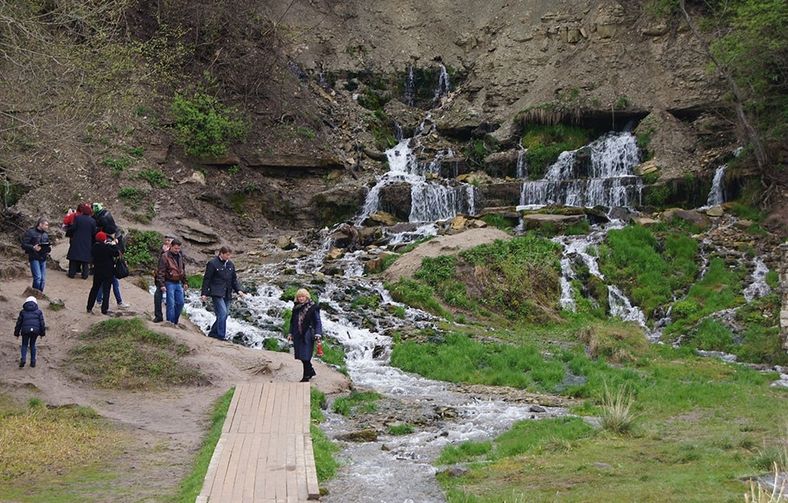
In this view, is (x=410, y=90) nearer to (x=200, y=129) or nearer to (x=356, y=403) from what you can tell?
(x=200, y=129)

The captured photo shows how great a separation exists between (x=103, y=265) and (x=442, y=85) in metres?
30.7

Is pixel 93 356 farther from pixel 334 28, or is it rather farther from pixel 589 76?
pixel 334 28

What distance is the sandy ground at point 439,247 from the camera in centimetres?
2412

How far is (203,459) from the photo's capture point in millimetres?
9281

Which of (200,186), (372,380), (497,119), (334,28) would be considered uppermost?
(334,28)

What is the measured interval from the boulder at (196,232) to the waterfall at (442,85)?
731 inches

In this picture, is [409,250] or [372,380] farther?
[409,250]

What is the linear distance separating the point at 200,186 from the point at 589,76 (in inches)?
763

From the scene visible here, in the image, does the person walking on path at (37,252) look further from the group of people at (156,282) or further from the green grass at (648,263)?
the green grass at (648,263)

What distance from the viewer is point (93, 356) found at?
13.9 m

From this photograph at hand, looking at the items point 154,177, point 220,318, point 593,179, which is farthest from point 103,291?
point 593,179

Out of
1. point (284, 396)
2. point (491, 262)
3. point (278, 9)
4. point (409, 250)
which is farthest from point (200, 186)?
point (284, 396)

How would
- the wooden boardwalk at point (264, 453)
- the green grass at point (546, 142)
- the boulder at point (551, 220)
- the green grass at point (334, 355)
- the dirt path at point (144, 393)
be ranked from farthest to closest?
the green grass at point (546, 142)
the boulder at point (551, 220)
the green grass at point (334, 355)
the dirt path at point (144, 393)
the wooden boardwalk at point (264, 453)

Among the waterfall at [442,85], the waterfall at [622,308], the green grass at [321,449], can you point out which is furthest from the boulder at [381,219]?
the green grass at [321,449]
